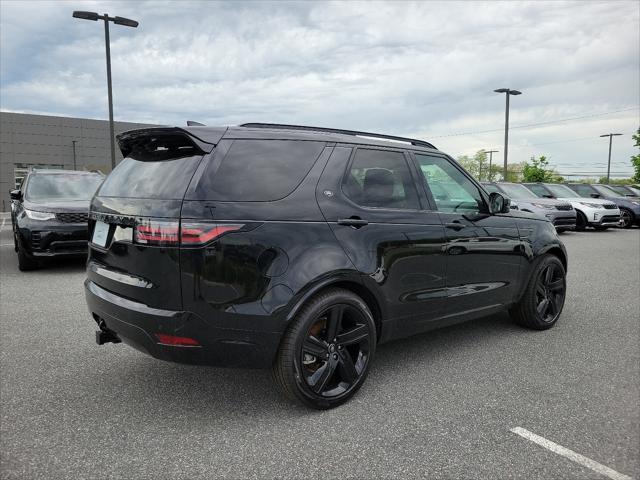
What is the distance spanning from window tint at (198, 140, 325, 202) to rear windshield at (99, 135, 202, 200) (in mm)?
150

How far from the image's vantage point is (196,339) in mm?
2826

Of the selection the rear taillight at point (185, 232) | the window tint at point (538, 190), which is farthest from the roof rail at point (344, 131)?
the window tint at point (538, 190)

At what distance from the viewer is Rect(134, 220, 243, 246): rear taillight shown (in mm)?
2740

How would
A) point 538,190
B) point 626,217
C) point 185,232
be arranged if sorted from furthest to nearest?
point 626,217 < point 538,190 < point 185,232

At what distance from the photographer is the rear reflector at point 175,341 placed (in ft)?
9.27

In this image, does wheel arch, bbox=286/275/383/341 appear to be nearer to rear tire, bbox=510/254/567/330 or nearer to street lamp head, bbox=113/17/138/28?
rear tire, bbox=510/254/567/330

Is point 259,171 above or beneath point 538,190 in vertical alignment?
above

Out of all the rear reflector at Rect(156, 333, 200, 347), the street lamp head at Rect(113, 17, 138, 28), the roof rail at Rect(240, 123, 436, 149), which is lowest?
the rear reflector at Rect(156, 333, 200, 347)

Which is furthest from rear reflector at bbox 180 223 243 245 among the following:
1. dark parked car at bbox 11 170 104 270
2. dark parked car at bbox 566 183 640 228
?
dark parked car at bbox 566 183 640 228

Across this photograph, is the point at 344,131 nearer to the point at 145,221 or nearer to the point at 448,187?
the point at 448,187

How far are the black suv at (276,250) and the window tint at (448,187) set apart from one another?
0.11ft

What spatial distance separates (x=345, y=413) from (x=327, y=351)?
0.39 meters

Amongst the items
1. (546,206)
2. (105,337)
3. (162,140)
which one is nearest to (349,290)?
(162,140)

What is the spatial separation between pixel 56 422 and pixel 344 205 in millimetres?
2141
